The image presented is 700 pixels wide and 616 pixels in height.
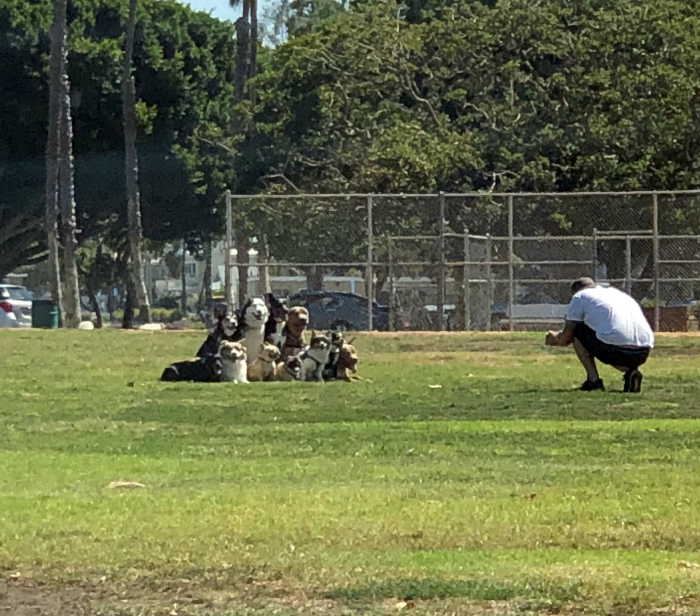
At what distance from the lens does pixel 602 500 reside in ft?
30.6

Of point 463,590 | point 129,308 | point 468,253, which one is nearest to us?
point 463,590

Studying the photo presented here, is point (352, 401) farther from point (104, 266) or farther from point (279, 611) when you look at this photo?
point (104, 266)

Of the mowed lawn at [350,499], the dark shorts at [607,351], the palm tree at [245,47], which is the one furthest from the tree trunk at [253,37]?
the dark shorts at [607,351]

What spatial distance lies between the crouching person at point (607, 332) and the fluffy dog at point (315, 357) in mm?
3027

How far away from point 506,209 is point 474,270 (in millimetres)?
1682

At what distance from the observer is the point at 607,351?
16922mm

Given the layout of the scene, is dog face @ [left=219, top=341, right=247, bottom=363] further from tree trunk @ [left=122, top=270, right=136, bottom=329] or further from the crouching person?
tree trunk @ [left=122, top=270, right=136, bottom=329]

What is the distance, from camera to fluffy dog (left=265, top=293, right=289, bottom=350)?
18953 mm

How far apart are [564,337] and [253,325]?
12.7 ft

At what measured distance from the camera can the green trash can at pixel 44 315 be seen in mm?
42938

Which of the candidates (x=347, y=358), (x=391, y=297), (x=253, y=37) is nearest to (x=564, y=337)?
(x=347, y=358)

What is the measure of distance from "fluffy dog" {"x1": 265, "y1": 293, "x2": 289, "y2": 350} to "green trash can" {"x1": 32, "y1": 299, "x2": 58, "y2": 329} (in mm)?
24522

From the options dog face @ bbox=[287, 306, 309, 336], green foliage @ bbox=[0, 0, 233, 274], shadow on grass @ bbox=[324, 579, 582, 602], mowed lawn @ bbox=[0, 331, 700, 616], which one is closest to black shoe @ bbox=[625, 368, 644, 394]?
mowed lawn @ bbox=[0, 331, 700, 616]

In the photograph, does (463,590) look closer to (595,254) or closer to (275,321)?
(275,321)
